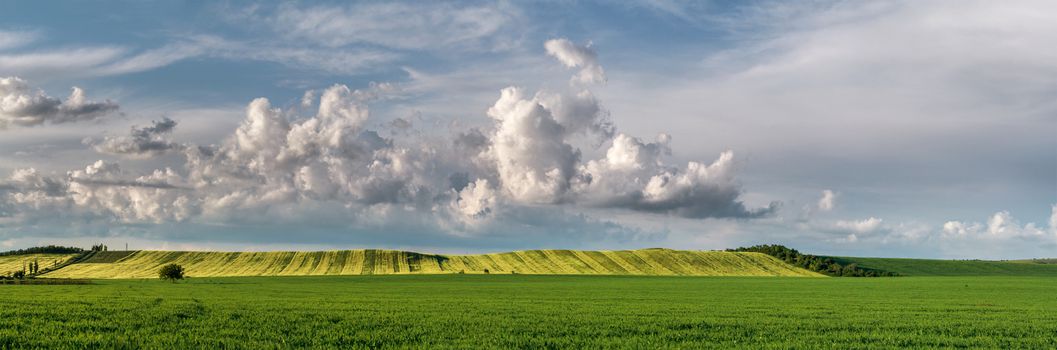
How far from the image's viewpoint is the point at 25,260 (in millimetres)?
173250

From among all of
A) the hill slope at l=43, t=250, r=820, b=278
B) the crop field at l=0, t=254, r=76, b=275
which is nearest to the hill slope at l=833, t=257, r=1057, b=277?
the hill slope at l=43, t=250, r=820, b=278

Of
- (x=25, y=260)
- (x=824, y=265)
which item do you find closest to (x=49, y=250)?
(x=25, y=260)

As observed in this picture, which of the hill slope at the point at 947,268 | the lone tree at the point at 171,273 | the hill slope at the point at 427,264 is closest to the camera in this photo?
the lone tree at the point at 171,273

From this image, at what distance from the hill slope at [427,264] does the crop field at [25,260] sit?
7.50m

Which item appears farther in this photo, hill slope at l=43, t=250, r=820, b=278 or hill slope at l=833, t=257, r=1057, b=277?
hill slope at l=833, t=257, r=1057, b=277

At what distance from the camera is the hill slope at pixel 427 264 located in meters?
154

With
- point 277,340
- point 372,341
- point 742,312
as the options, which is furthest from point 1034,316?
point 277,340

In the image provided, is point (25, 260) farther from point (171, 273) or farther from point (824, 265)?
point (824, 265)

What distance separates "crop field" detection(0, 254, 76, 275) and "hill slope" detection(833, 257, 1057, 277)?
600 feet

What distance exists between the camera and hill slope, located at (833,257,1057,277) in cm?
18162

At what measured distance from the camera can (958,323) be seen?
3353 cm

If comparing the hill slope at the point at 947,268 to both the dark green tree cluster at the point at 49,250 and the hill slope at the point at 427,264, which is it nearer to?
the hill slope at the point at 427,264

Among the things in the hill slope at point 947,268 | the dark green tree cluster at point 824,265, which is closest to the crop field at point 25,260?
the dark green tree cluster at point 824,265

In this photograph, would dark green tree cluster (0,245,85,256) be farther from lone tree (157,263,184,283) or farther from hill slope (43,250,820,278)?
lone tree (157,263,184,283)
